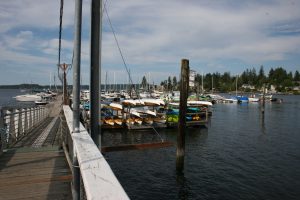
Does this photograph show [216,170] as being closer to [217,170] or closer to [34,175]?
[217,170]

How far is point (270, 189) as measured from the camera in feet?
47.9

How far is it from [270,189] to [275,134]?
64.8ft

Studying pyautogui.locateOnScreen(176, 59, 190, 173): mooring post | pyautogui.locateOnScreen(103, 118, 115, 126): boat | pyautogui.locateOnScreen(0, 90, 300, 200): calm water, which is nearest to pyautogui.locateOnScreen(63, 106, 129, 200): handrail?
pyautogui.locateOnScreen(0, 90, 300, 200): calm water

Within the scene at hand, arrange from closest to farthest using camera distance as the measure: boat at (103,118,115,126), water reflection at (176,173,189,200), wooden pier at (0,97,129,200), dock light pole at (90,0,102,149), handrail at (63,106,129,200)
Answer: handrail at (63,106,129,200) < wooden pier at (0,97,129,200) < dock light pole at (90,0,102,149) < water reflection at (176,173,189,200) < boat at (103,118,115,126)

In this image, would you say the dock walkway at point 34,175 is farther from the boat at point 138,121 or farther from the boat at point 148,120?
the boat at point 148,120

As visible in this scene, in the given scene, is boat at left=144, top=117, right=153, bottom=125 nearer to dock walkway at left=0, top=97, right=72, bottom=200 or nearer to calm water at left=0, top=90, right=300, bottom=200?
calm water at left=0, top=90, right=300, bottom=200

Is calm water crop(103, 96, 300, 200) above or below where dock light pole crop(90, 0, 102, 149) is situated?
below

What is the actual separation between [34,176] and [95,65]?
274cm

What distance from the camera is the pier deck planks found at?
512cm

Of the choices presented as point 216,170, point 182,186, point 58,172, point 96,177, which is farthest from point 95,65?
point 216,170

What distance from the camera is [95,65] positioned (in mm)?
5285

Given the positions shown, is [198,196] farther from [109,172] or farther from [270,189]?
[109,172]

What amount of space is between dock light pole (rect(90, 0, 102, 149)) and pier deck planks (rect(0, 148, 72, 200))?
3.83ft

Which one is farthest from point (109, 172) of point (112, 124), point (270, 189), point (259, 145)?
point (112, 124)
